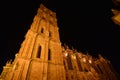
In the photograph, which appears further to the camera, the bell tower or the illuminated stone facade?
the illuminated stone facade

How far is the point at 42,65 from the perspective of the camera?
15.7 meters

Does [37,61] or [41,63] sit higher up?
[37,61]

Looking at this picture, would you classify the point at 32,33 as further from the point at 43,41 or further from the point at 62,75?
the point at 62,75

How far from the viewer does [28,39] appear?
1864cm

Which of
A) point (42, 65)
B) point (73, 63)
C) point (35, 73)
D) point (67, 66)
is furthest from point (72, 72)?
point (35, 73)

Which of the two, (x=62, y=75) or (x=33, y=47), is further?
(x=33, y=47)

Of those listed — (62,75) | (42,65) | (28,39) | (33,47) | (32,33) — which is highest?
(32,33)

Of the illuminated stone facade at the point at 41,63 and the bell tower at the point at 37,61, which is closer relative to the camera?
the bell tower at the point at 37,61

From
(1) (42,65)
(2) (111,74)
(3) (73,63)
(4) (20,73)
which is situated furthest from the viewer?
(2) (111,74)

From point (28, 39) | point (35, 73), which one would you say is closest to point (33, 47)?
point (28, 39)

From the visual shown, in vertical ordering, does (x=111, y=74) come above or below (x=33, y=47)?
below

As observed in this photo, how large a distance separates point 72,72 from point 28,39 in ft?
33.3

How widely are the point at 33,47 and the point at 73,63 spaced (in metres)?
10.0

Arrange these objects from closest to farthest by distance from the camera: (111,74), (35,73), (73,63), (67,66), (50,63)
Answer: (35,73), (50,63), (67,66), (73,63), (111,74)
